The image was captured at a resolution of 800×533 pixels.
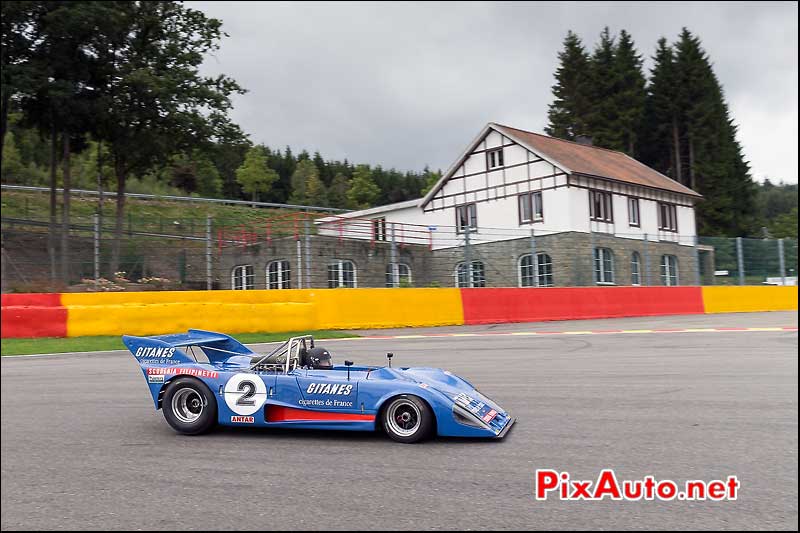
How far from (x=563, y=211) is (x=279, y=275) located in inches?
676

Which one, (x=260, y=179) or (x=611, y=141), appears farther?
(x=260, y=179)

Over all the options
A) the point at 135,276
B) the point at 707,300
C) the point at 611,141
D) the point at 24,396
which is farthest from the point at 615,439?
the point at 611,141

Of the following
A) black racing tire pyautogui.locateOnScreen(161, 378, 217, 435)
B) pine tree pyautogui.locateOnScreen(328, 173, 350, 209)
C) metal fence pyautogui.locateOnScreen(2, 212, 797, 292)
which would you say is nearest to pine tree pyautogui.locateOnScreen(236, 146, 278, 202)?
pine tree pyautogui.locateOnScreen(328, 173, 350, 209)

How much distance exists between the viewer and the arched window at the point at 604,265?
29.2 metres

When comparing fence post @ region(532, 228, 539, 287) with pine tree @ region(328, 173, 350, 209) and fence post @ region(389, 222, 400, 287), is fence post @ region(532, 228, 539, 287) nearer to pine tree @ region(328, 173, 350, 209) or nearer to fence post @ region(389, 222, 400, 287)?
fence post @ region(389, 222, 400, 287)

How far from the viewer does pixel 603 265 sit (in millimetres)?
32062

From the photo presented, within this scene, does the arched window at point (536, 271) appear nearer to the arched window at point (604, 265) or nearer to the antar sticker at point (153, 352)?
the arched window at point (604, 265)

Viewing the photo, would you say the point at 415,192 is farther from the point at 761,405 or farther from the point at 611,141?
A: the point at 761,405

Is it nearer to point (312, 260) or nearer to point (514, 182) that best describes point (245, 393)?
point (312, 260)

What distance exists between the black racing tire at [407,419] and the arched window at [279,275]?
1311 cm

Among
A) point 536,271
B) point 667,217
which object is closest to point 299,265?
point 536,271

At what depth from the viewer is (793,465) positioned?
522 centimetres

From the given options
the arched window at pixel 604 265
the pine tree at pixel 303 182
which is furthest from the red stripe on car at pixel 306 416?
the pine tree at pixel 303 182

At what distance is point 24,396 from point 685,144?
6562cm
